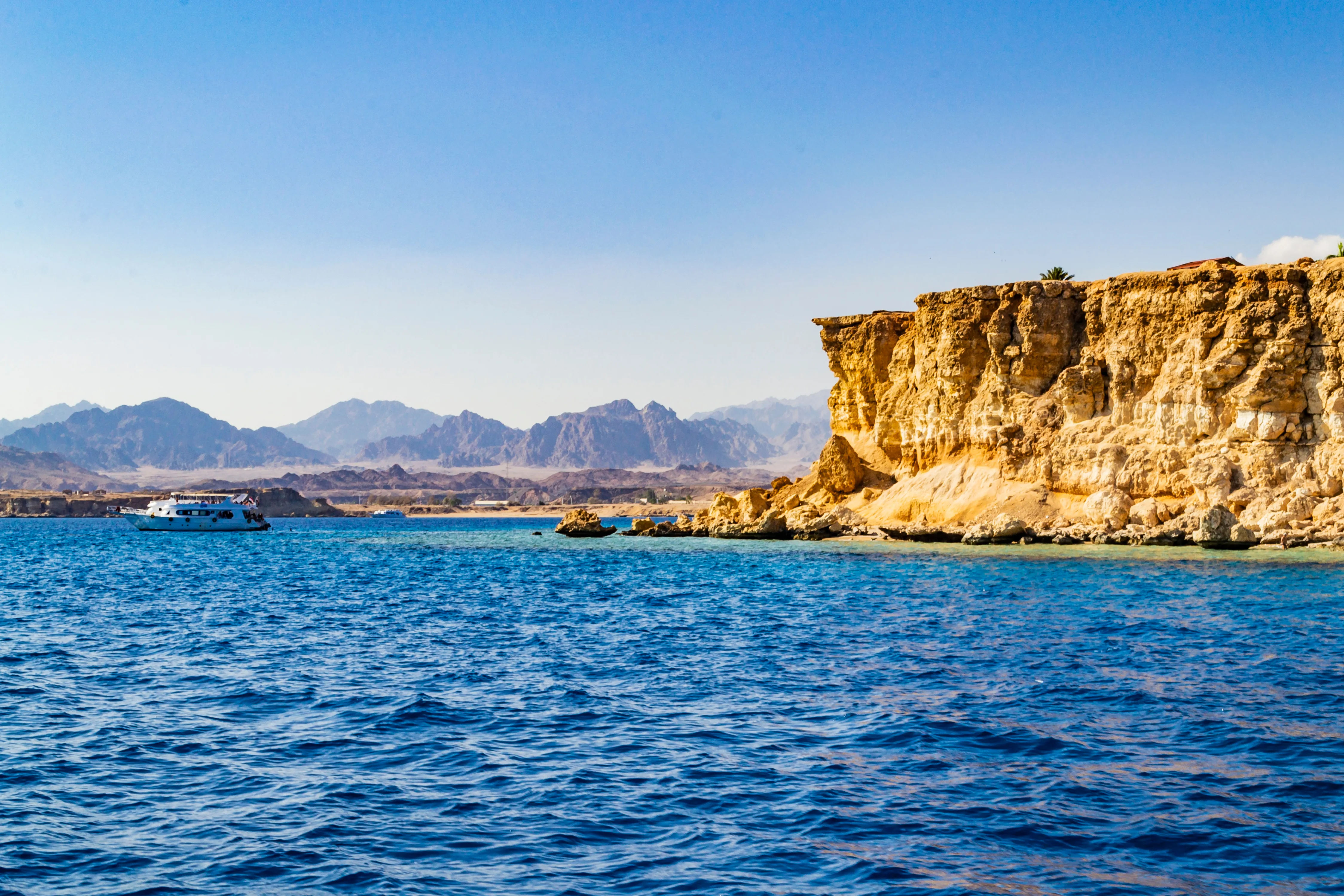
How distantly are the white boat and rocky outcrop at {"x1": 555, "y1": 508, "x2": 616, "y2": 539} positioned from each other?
3978cm

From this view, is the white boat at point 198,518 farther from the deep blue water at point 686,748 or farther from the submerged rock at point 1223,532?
the submerged rock at point 1223,532

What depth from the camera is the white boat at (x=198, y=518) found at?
116m

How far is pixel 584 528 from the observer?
90188 millimetres

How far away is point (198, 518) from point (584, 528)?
51.9 m

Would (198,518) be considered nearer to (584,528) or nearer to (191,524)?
(191,524)

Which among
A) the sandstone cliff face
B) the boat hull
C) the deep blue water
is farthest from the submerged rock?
the boat hull

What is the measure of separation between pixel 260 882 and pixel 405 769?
3825 millimetres

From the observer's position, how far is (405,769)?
555 inches

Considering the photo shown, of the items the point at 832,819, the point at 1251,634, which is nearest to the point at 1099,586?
the point at 1251,634

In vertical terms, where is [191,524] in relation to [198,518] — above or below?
below

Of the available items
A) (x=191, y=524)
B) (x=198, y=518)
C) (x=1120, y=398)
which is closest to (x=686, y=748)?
(x=1120, y=398)

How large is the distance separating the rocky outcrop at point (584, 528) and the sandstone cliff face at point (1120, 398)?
23663mm

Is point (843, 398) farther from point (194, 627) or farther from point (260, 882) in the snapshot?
point (260, 882)

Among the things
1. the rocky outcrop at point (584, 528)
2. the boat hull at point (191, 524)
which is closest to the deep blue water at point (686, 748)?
the rocky outcrop at point (584, 528)
